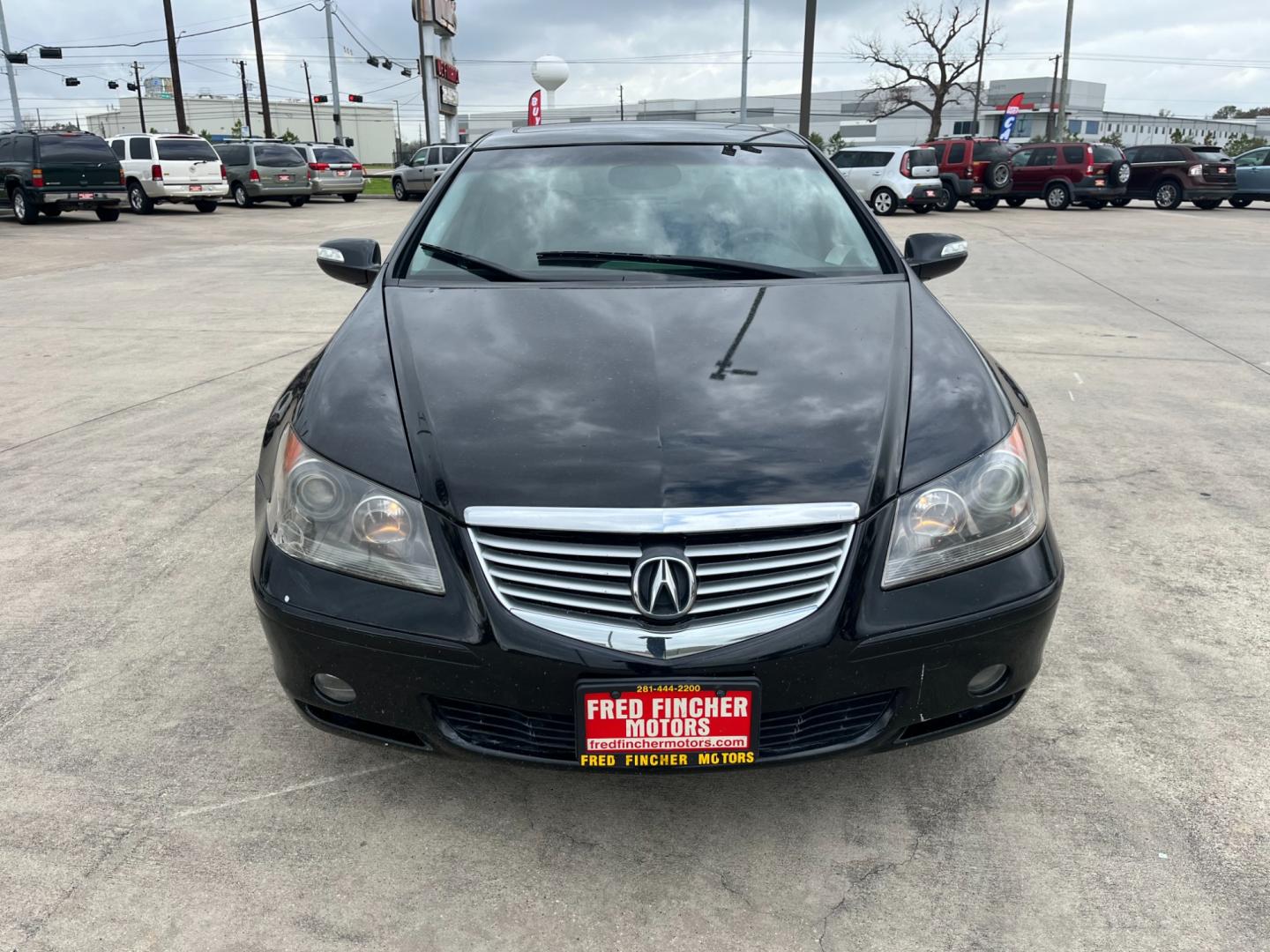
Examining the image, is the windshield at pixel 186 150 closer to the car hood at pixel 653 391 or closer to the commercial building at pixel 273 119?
the car hood at pixel 653 391

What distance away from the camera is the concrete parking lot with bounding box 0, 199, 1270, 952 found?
202cm

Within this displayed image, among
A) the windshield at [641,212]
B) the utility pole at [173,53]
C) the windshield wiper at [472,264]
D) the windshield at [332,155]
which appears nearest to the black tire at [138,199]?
the windshield at [332,155]

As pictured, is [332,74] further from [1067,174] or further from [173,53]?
[1067,174]

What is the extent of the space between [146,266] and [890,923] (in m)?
13.1

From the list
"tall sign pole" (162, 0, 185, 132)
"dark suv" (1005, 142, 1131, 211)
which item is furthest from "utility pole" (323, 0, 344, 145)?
"dark suv" (1005, 142, 1131, 211)

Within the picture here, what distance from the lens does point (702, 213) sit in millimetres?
3346

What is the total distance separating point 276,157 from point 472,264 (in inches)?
977

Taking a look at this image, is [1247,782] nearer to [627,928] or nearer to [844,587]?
[844,587]

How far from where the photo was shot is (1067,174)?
24.5 metres

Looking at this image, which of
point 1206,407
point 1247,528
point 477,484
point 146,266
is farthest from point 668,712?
point 146,266

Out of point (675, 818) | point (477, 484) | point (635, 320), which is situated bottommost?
point (675, 818)

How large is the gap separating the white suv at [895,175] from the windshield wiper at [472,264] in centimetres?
2025

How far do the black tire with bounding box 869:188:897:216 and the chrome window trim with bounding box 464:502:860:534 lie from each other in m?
22.1

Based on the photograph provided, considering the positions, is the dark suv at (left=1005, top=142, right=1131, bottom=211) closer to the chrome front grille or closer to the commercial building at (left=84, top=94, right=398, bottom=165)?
the chrome front grille
